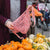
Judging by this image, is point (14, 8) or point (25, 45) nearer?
point (25, 45)

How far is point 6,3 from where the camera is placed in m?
1.52

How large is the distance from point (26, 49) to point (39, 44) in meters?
0.22

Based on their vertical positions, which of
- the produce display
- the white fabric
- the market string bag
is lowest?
the produce display

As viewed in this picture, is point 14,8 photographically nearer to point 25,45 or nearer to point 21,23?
point 21,23

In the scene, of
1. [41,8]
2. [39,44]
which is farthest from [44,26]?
[39,44]

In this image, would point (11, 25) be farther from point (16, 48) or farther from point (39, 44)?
point (39, 44)

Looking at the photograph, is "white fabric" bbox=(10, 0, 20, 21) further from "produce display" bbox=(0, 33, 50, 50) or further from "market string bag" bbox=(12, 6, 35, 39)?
"produce display" bbox=(0, 33, 50, 50)

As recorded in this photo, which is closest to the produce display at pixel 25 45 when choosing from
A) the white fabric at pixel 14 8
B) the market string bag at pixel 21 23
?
the market string bag at pixel 21 23

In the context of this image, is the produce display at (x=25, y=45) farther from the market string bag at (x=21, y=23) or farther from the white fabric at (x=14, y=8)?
the white fabric at (x=14, y=8)

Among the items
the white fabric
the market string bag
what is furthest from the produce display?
the white fabric

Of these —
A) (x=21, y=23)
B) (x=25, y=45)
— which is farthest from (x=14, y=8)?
(x=25, y=45)

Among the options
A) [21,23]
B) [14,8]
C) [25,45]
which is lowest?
[25,45]

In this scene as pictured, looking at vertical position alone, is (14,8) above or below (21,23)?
above

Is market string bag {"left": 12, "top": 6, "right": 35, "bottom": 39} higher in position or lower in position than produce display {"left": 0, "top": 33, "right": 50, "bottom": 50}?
higher
